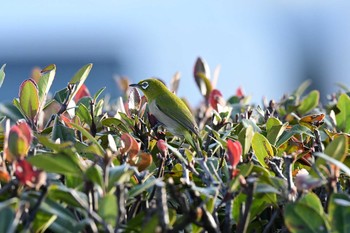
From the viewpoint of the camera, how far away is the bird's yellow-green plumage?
2.44 meters

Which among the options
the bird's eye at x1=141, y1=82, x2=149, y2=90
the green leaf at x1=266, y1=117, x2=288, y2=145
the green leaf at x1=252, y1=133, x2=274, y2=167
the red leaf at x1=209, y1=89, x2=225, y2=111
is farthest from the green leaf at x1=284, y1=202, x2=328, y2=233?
the bird's eye at x1=141, y1=82, x2=149, y2=90

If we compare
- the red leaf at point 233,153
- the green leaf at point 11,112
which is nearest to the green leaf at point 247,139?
the red leaf at point 233,153

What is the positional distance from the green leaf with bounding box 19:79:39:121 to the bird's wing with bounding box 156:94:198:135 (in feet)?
1.56

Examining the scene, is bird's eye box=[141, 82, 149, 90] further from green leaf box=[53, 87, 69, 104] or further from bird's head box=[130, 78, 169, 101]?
green leaf box=[53, 87, 69, 104]

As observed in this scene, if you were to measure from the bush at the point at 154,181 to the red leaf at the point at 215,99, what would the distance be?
0.35 metres

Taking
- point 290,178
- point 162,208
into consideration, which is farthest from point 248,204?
point 162,208

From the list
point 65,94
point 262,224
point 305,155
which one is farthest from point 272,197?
point 65,94

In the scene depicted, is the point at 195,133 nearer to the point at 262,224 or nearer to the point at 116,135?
the point at 116,135

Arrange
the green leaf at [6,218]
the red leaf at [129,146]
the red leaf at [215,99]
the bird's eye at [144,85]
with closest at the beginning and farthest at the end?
the green leaf at [6,218] → the red leaf at [129,146] → the red leaf at [215,99] → the bird's eye at [144,85]

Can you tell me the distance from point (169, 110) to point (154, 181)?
42.6 inches

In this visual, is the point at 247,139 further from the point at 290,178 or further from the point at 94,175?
the point at 94,175

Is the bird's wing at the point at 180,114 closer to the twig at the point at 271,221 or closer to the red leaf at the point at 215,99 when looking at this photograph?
the red leaf at the point at 215,99

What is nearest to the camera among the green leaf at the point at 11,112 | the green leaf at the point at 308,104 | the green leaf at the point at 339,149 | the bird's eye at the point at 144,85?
the green leaf at the point at 339,149

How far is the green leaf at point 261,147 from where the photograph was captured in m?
2.02
